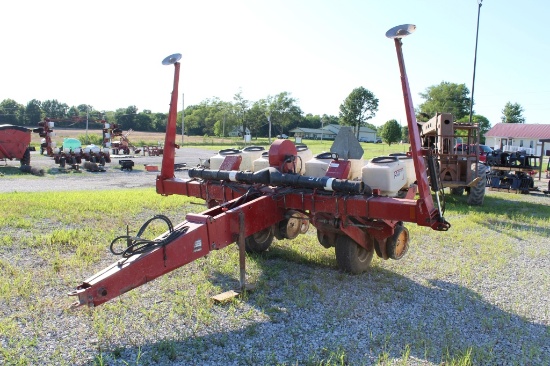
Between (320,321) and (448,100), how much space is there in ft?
262

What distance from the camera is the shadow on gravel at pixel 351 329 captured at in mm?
3928

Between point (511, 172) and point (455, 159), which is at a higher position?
point (455, 159)

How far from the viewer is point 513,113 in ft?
269

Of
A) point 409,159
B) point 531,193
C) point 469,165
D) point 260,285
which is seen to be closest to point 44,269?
point 260,285

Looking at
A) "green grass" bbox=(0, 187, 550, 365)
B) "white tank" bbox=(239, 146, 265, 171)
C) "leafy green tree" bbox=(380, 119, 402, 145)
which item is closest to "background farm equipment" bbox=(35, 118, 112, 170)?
"green grass" bbox=(0, 187, 550, 365)

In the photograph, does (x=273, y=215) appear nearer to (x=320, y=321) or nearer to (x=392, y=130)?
(x=320, y=321)

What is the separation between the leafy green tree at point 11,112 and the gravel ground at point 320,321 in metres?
89.3

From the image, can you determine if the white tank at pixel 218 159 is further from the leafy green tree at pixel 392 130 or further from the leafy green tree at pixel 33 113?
the leafy green tree at pixel 33 113

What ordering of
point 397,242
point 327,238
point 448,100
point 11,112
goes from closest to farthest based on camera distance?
point 397,242, point 327,238, point 448,100, point 11,112

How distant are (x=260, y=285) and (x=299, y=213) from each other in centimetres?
107

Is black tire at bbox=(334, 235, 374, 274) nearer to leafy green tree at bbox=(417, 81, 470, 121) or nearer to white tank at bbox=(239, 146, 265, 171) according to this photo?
white tank at bbox=(239, 146, 265, 171)

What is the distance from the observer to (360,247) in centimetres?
618

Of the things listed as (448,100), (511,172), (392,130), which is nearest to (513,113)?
(448,100)

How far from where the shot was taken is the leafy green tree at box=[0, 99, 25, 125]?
275 feet
